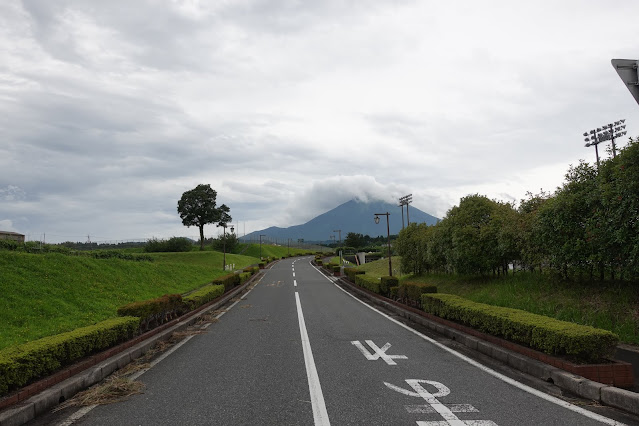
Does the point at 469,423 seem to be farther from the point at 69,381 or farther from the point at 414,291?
the point at 414,291

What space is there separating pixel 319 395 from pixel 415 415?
4.73 ft

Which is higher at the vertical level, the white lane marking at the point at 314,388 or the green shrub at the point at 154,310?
the green shrub at the point at 154,310

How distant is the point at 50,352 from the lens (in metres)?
6.05

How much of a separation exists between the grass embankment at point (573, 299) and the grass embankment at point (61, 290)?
49.6 ft

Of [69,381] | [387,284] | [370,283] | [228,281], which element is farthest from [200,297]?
[69,381]

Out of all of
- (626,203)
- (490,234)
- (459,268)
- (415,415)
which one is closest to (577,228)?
(626,203)

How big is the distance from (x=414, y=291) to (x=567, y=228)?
5.30 meters

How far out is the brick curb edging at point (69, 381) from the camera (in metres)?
4.85

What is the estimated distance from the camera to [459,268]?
64.4 feet

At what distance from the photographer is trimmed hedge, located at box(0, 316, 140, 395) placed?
205 inches

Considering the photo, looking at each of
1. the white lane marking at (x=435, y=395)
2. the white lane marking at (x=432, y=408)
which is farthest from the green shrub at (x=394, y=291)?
the white lane marking at (x=432, y=408)

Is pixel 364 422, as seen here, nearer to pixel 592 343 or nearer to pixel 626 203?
pixel 592 343

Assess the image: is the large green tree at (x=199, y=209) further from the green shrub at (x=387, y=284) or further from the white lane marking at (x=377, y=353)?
the white lane marking at (x=377, y=353)

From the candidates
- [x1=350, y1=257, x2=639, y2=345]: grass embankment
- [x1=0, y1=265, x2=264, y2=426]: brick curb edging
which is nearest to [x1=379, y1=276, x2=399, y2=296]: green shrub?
[x1=350, y1=257, x2=639, y2=345]: grass embankment
